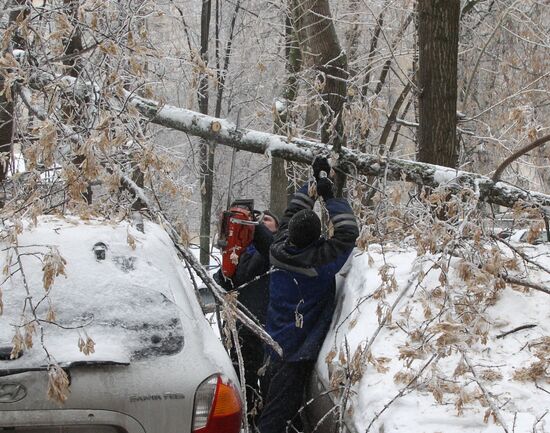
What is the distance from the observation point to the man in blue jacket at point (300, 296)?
480 centimetres

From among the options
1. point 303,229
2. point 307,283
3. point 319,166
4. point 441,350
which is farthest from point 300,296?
point 441,350

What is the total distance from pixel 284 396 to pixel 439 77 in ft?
11.5

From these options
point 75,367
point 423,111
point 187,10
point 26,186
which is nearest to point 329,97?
point 423,111

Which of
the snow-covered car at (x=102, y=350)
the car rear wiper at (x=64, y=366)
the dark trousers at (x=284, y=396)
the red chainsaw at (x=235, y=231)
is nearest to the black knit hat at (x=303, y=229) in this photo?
the dark trousers at (x=284, y=396)

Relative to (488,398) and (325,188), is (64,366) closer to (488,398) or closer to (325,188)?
(488,398)

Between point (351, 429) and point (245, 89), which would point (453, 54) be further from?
point (245, 89)

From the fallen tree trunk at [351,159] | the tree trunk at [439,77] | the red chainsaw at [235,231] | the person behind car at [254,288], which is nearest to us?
the fallen tree trunk at [351,159]

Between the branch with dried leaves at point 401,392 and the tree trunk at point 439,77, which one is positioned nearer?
the branch with dried leaves at point 401,392

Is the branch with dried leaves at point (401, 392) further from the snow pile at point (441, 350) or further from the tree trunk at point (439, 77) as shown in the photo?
the tree trunk at point (439, 77)

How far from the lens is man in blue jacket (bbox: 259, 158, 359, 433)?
4797 millimetres

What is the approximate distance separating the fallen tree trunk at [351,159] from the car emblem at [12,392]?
2.59 metres

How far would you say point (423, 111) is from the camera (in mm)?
6879

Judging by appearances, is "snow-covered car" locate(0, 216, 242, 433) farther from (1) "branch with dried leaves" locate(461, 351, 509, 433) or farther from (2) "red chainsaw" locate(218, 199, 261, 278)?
(2) "red chainsaw" locate(218, 199, 261, 278)

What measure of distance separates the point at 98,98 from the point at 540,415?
337cm
